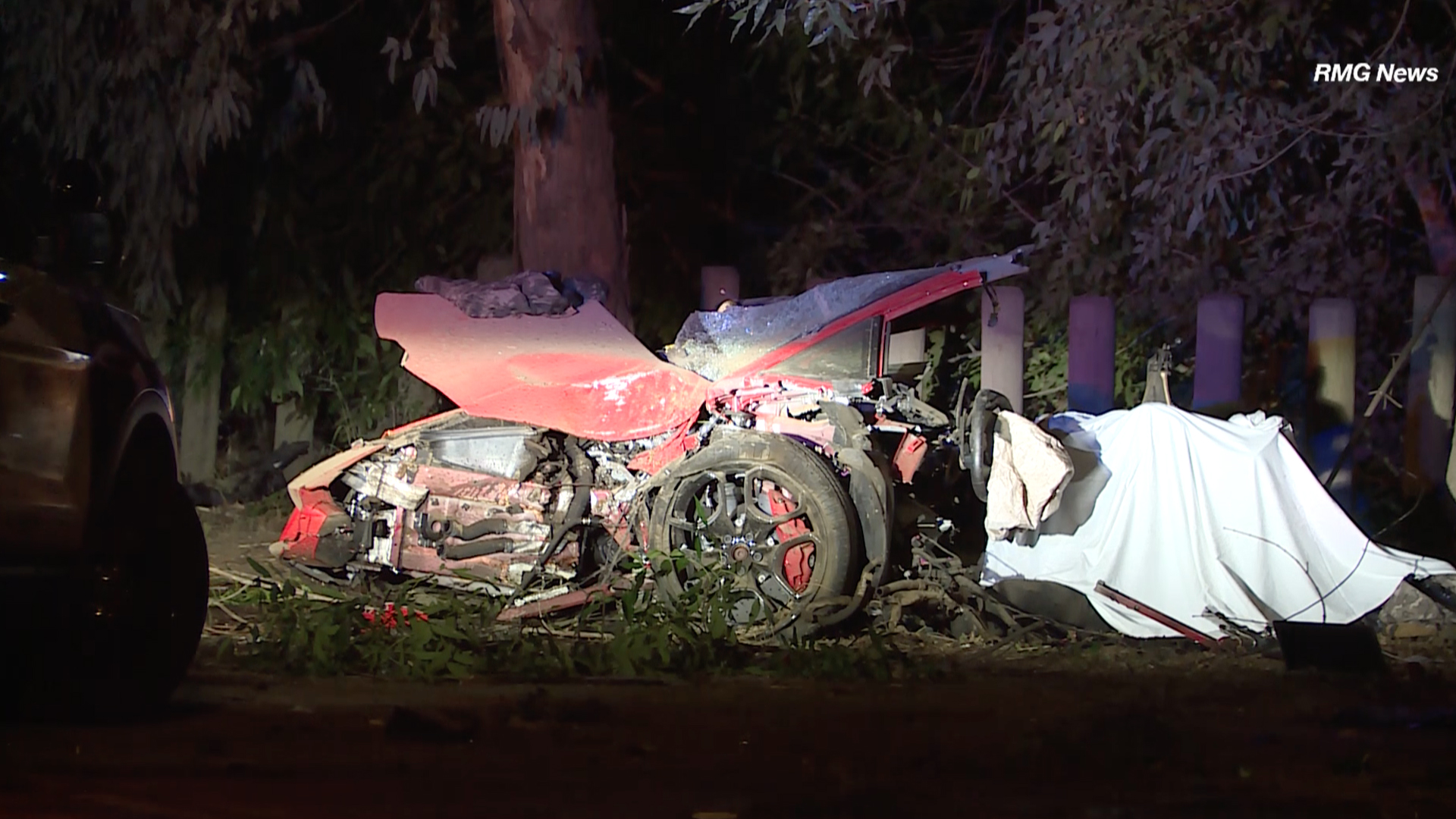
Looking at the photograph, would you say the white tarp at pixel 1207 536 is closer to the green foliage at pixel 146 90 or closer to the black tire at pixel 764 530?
the black tire at pixel 764 530

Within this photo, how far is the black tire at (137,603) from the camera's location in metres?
5.17

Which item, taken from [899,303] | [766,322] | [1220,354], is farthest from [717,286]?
[1220,354]

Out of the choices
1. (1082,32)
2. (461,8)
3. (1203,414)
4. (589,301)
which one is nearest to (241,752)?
(589,301)

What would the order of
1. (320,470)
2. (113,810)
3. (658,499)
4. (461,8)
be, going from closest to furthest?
(113,810), (658,499), (320,470), (461,8)

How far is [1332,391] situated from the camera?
829 cm

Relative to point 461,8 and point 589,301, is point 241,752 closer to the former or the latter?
point 589,301

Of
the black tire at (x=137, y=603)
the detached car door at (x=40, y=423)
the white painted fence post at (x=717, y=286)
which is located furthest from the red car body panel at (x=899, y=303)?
the detached car door at (x=40, y=423)

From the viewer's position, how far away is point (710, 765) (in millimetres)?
4816

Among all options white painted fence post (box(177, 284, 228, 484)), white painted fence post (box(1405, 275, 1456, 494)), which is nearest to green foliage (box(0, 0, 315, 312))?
white painted fence post (box(177, 284, 228, 484))

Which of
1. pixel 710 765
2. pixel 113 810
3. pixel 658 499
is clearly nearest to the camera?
pixel 113 810

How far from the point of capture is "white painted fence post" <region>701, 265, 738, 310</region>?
9195mm

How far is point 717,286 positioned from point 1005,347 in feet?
5.89

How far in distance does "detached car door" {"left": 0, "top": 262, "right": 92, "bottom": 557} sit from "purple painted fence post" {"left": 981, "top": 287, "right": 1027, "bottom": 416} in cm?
498

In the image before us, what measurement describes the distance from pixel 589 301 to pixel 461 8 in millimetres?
5163
